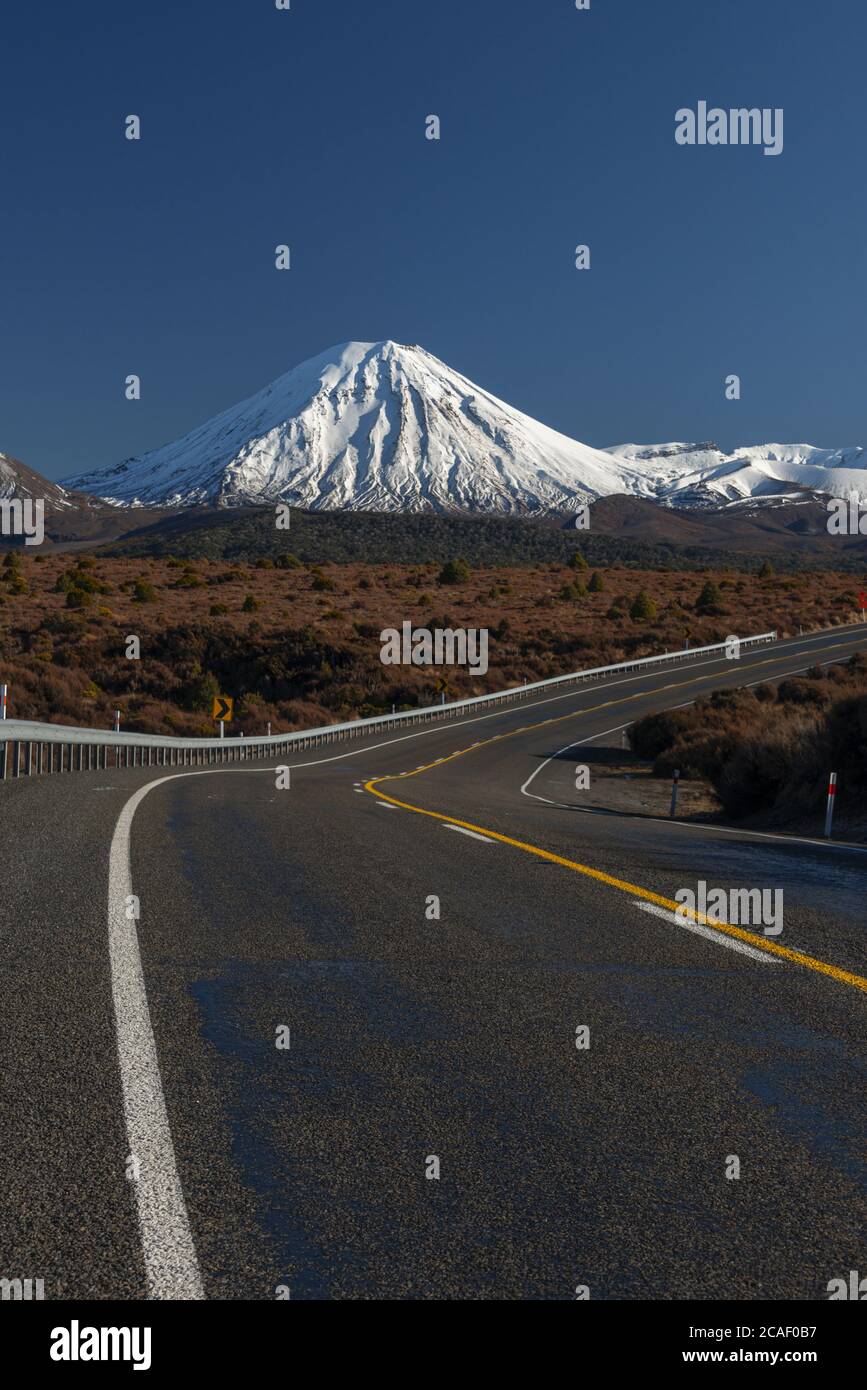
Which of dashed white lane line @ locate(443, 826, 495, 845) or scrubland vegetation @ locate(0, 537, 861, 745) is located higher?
scrubland vegetation @ locate(0, 537, 861, 745)

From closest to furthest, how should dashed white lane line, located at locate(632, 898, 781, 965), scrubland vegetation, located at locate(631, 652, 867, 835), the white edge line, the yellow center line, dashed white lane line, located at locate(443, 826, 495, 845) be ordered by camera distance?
the white edge line < the yellow center line < dashed white lane line, located at locate(632, 898, 781, 965) < dashed white lane line, located at locate(443, 826, 495, 845) < scrubland vegetation, located at locate(631, 652, 867, 835)

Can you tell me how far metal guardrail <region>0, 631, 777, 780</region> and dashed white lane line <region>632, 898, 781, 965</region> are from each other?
1384 cm

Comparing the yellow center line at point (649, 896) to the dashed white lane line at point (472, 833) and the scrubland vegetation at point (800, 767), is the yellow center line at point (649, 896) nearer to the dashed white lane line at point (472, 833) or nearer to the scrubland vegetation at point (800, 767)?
the dashed white lane line at point (472, 833)

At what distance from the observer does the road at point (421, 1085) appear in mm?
3242

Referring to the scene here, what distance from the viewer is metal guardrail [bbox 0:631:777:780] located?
21453 mm

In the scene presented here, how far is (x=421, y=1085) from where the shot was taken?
14.9 ft

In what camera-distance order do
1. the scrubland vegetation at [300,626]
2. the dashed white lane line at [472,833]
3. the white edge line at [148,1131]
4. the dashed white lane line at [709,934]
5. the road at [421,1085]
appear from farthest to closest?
the scrubland vegetation at [300,626], the dashed white lane line at [472,833], the dashed white lane line at [709,934], the road at [421,1085], the white edge line at [148,1131]

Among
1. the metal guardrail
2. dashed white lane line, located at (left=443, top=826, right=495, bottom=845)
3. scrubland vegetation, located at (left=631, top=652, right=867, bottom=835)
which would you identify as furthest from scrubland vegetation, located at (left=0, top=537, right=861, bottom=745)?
dashed white lane line, located at (left=443, top=826, right=495, bottom=845)

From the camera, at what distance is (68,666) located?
170 ft

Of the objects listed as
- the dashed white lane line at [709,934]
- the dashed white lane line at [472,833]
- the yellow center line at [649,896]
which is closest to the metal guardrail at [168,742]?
the yellow center line at [649,896]

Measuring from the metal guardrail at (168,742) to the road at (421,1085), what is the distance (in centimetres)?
1170

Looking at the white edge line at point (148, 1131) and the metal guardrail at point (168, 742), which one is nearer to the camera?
the white edge line at point (148, 1131)

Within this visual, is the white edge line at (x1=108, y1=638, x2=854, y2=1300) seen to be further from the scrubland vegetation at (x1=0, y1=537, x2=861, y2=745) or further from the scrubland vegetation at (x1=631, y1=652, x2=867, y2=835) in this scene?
the scrubland vegetation at (x1=0, y1=537, x2=861, y2=745)
